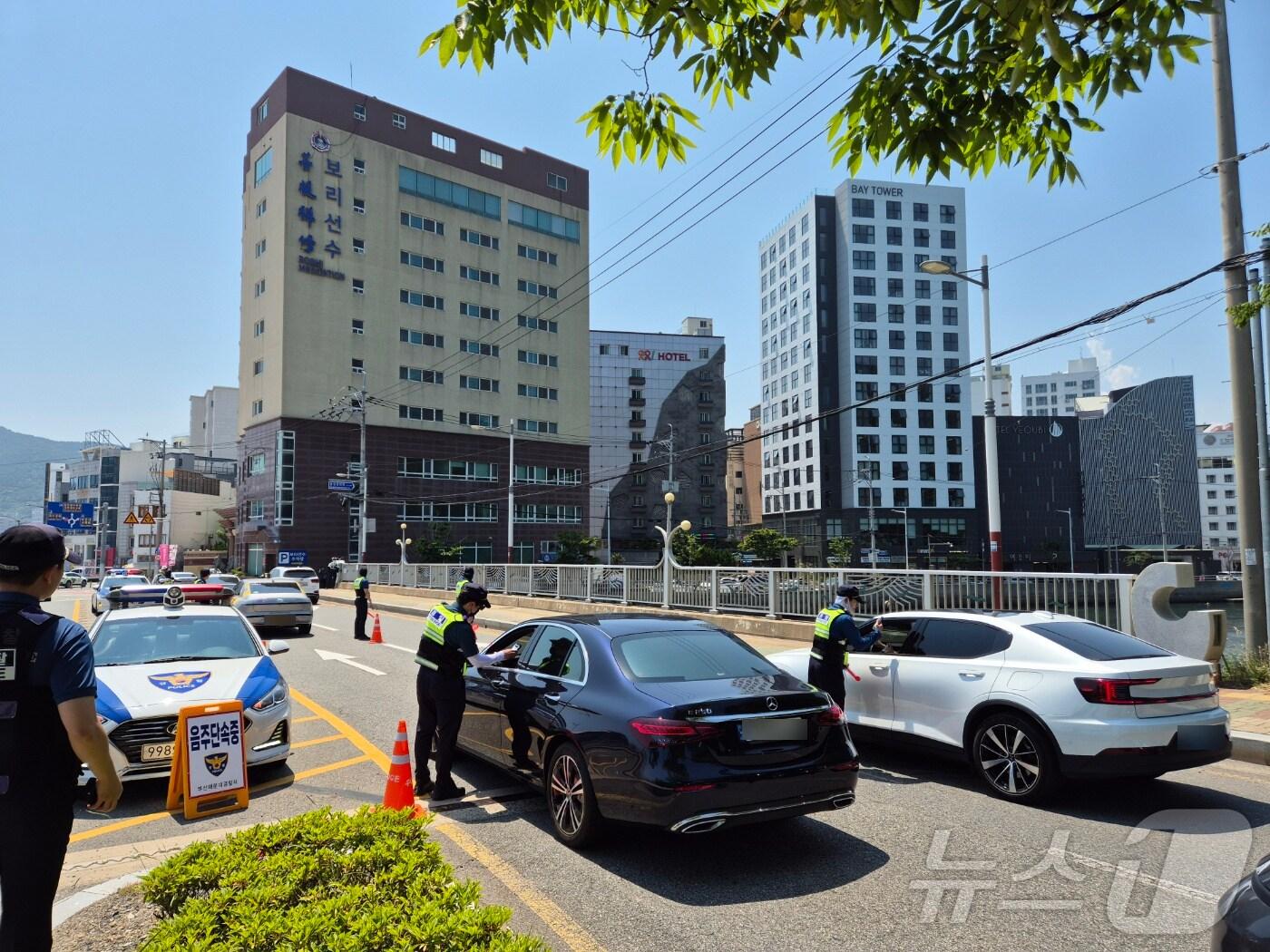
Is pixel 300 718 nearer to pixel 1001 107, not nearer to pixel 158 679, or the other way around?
pixel 158 679

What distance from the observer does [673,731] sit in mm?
4906

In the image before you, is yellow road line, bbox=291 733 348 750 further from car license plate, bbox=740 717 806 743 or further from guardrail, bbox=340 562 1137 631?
guardrail, bbox=340 562 1137 631

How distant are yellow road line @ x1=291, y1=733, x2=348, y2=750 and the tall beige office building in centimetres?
4816

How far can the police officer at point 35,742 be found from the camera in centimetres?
296

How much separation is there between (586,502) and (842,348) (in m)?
35.0

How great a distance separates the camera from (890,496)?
Answer: 3529 inches

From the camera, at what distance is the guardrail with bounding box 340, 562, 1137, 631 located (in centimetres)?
1179

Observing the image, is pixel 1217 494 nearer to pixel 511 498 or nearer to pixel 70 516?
pixel 511 498

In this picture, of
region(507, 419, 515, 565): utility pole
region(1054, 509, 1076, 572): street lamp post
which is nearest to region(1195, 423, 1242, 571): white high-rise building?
region(1054, 509, 1076, 572): street lamp post

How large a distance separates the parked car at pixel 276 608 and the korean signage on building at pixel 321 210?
156 ft

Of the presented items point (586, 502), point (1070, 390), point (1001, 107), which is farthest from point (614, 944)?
point (1070, 390)

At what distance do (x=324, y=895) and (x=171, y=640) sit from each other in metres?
5.81

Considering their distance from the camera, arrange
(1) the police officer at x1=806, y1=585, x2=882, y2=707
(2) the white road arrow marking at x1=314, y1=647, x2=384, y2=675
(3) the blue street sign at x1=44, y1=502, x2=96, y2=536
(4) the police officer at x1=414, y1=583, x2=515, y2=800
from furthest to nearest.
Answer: (3) the blue street sign at x1=44, y1=502, x2=96, y2=536
(2) the white road arrow marking at x1=314, y1=647, x2=384, y2=675
(1) the police officer at x1=806, y1=585, x2=882, y2=707
(4) the police officer at x1=414, y1=583, x2=515, y2=800

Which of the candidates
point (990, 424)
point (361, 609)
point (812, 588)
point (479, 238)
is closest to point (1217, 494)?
point (479, 238)
